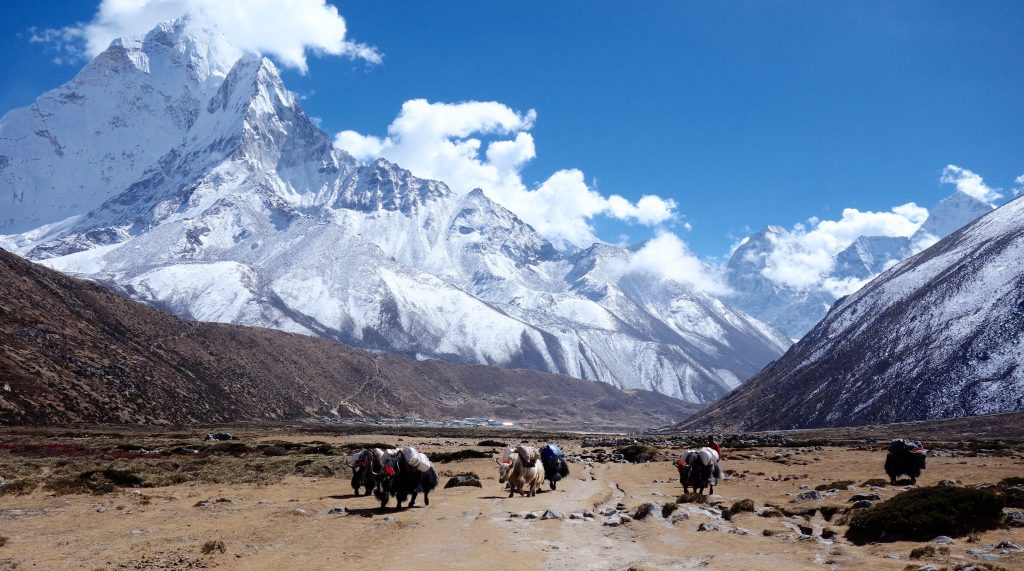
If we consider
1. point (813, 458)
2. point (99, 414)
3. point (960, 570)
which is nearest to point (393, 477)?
point (960, 570)

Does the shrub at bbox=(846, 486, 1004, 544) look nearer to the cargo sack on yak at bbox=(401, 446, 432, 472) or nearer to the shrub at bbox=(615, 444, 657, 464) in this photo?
the cargo sack on yak at bbox=(401, 446, 432, 472)

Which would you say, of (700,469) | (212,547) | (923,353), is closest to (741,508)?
(700,469)

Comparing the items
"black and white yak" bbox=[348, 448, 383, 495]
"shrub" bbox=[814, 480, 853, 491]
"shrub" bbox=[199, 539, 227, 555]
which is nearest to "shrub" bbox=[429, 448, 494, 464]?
"black and white yak" bbox=[348, 448, 383, 495]

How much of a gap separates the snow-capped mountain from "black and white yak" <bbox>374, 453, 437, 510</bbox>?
131 meters

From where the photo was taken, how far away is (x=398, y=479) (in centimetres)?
2564

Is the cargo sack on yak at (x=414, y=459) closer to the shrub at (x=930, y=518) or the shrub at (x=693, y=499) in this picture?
the shrub at (x=693, y=499)

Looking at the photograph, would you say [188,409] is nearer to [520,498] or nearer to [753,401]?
[520,498]

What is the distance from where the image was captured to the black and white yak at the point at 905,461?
33250mm

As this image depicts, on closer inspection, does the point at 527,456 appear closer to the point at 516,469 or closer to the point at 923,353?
the point at 516,469

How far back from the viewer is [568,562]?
675 inches

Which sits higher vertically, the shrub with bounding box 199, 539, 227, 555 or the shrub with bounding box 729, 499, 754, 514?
the shrub with bounding box 729, 499, 754, 514

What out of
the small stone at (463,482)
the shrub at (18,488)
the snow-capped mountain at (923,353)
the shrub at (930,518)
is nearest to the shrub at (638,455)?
the small stone at (463,482)

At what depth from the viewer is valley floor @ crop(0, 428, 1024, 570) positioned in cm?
1711

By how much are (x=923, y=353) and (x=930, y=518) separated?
146 meters
